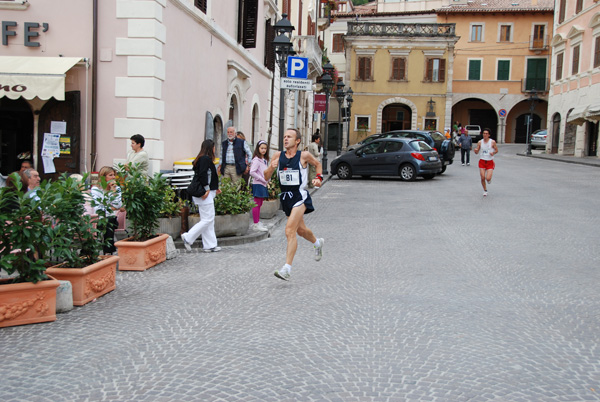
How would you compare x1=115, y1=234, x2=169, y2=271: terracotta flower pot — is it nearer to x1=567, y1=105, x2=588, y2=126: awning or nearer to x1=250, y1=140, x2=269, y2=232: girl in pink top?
x1=250, y1=140, x2=269, y2=232: girl in pink top

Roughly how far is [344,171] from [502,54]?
37464mm

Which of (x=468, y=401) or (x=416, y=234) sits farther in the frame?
(x=416, y=234)

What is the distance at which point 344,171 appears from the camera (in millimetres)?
23125

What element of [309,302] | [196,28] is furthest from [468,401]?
[196,28]

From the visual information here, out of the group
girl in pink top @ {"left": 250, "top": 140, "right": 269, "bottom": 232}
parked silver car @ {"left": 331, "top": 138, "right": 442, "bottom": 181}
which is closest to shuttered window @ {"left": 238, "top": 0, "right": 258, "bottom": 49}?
parked silver car @ {"left": 331, "top": 138, "right": 442, "bottom": 181}

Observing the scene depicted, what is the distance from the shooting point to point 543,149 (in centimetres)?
4662

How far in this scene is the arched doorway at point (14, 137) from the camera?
12297 mm

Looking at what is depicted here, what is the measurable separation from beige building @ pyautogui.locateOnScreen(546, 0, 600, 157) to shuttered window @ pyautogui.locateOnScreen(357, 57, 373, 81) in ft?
47.5

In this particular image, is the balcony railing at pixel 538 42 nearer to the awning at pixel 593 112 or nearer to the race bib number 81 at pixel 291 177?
the awning at pixel 593 112

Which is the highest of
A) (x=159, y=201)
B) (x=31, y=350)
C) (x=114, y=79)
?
(x=114, y=79)

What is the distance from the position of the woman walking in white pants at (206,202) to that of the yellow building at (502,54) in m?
49.2

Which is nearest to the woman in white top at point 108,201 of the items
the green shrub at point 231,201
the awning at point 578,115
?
the green shrub at point 231,201

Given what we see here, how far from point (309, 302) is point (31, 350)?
2.58 meters

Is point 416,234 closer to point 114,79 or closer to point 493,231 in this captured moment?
point 493,231
